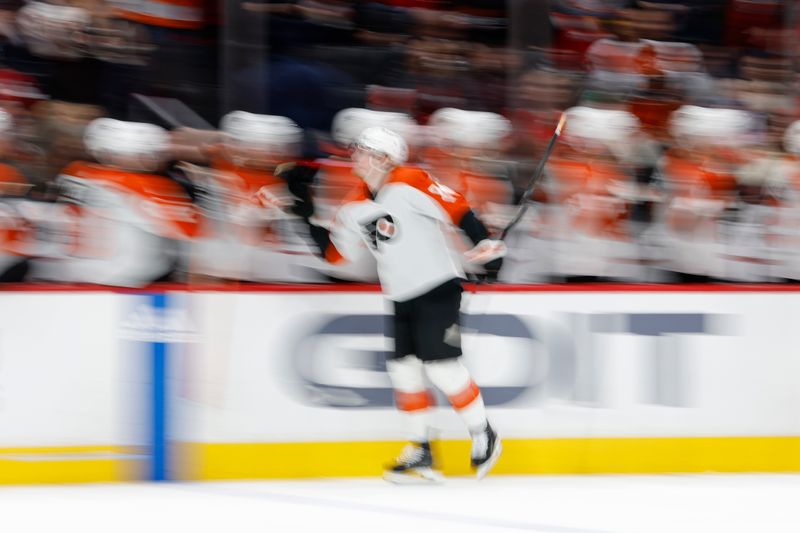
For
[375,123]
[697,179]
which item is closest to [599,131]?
[697,179]

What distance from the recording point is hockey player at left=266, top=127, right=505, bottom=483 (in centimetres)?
418

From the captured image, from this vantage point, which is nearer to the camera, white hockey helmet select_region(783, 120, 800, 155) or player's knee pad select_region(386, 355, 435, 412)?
player's knee pad select_region(386, 355, 435, 412)

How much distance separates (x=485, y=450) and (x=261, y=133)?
4.98 feet

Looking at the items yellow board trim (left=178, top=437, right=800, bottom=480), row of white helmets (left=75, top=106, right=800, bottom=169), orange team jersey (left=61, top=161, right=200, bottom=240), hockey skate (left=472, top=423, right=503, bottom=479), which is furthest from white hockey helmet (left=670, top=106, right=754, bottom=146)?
orange team jersey (left=61, top=161, right=200, bottom=240)

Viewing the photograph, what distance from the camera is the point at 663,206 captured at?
461 cm

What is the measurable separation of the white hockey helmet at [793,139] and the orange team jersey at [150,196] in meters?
2.48

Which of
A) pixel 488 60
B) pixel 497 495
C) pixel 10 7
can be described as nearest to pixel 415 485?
pixel 497 495

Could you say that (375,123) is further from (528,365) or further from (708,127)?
(708,127)

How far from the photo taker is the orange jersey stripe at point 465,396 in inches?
166

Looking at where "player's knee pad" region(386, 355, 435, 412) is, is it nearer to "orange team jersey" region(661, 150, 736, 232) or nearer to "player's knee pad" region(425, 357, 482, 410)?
"player's knee pad" region(425, 357, 482, 410)

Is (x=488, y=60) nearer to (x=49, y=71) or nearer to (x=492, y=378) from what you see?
(x=492, y=378)

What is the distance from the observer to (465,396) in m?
4.22

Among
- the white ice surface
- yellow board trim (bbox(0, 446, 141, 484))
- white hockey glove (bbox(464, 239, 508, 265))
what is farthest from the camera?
yellow board trim (bbox(0, 446, 141, 484))

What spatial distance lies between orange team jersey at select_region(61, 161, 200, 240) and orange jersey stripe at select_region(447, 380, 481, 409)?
121 cm
